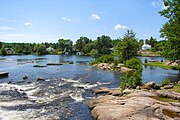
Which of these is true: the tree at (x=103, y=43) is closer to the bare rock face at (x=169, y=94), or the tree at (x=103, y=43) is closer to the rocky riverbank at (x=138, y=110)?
the bare rock face at (x=169, y=94)

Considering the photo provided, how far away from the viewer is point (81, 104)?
3206 centimetres

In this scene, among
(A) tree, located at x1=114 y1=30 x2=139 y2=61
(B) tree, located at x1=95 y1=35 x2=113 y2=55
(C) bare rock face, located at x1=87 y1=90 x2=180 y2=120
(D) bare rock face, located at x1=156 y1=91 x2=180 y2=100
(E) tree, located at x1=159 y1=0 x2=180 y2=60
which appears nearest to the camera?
(C) bare rock face, located at x1=87 y1=90 x2=180 y2=120

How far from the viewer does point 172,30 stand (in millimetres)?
37688

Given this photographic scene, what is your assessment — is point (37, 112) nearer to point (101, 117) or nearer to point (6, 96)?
point (101, 117)

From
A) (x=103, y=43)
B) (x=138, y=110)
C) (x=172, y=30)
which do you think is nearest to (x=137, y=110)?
(x=138, y=110)

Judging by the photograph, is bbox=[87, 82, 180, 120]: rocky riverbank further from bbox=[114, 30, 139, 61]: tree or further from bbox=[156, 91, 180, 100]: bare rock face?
bbox=[114, 30, 139, 61]: tree

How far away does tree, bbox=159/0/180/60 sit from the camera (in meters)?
36.7

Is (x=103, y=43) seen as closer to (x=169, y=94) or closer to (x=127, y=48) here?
(x=127, y=48)

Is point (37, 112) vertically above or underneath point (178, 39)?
underneath

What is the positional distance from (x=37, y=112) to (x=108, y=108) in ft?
28.5

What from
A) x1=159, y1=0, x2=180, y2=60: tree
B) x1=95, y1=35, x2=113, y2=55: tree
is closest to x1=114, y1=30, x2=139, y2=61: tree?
x1=159, y1=0, x2=180, y2=60: tree

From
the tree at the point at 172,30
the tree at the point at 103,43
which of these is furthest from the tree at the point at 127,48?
the tree at the point at 103,43

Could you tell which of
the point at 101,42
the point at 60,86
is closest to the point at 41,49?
the point at 101,42

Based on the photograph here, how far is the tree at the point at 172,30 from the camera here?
36.7 meters
